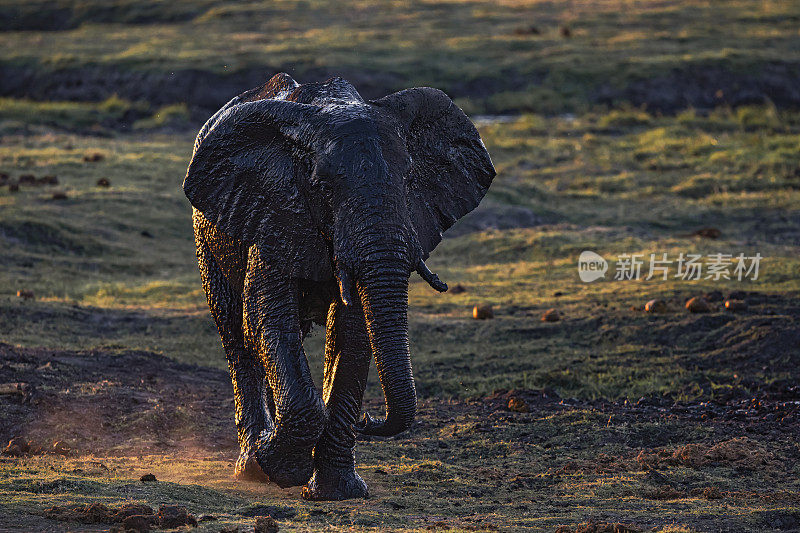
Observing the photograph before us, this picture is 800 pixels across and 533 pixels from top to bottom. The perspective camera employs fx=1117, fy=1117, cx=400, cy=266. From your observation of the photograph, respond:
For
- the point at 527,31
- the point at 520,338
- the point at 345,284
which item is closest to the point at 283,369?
the point at 345,284

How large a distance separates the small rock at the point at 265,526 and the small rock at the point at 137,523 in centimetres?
56

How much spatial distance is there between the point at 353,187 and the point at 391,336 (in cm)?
88

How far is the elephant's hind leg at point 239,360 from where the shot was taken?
319 inches

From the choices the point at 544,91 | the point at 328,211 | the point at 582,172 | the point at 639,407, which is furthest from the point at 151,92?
the point at 328,211

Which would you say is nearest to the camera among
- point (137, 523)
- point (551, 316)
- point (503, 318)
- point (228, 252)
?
point (137, 523)

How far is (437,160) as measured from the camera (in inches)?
297

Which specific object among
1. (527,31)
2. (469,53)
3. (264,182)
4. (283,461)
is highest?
(527,31)

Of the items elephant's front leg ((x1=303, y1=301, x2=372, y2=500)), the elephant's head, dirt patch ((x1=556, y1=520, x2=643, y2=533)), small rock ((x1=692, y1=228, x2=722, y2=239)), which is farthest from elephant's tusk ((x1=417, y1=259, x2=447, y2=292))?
small rock ((x1=692, y1=228, x2=722, y2=239))

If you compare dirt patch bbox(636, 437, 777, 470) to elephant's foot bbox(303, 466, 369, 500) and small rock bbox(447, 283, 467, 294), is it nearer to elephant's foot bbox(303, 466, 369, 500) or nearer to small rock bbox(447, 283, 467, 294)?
elephant's foot bbox(303, 466, 369, 500)

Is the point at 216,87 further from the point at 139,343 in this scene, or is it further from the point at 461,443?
the point at 461,443

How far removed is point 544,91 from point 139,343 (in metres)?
25.2

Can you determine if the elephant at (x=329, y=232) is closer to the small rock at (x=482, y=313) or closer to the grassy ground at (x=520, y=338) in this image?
the grassy ground at (x=520, y=338)

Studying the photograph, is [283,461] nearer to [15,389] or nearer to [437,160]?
[437,160]

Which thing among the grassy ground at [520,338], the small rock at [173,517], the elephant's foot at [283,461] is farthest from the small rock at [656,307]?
the small rock at [173,517]
